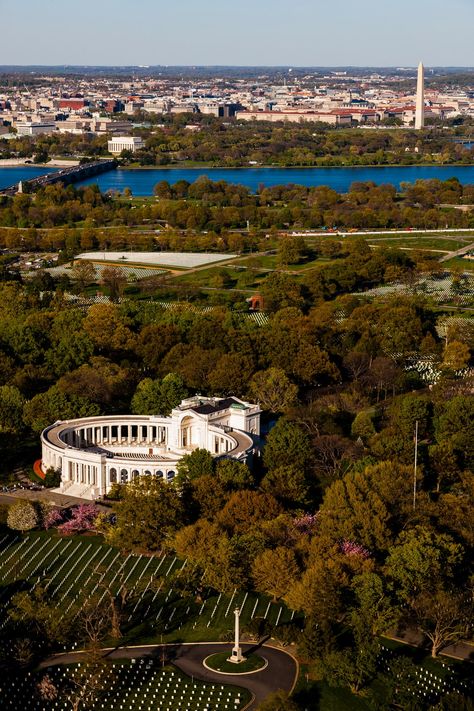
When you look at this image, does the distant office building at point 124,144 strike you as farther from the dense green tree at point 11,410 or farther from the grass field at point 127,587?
the grass field at point 127,587

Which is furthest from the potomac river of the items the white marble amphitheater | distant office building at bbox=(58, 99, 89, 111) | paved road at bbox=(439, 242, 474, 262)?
the white marble amphitheater

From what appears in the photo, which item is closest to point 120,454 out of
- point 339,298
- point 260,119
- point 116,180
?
point 339,298

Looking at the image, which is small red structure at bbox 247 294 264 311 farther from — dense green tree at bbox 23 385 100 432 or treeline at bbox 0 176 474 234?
treeline at bbox 0 176 474 234

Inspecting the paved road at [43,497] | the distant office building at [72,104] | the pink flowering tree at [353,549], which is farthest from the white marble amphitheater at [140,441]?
the distant office building at [72,104]

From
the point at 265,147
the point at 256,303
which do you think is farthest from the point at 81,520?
the point at 265,147

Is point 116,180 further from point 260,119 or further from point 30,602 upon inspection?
point 30,602
